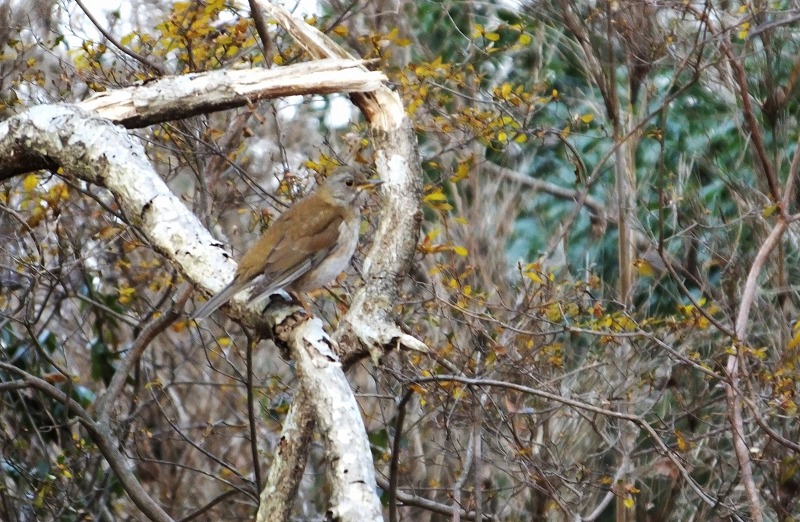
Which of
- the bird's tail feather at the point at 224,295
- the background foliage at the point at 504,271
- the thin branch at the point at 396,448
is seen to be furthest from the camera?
the background foliage at the point at 504,271

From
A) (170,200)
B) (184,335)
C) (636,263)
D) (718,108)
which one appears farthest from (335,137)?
(170,200)

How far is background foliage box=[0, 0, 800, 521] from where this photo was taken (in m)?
6.46

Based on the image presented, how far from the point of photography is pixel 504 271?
324 inches

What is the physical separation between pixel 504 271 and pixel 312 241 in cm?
287

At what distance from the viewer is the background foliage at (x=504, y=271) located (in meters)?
6.46

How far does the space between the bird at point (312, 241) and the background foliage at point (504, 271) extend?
51 cm

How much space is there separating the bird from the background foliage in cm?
51

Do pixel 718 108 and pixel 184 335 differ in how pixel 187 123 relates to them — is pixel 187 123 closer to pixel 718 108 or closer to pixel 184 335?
pixel 184 335

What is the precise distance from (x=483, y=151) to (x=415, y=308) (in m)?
2.52

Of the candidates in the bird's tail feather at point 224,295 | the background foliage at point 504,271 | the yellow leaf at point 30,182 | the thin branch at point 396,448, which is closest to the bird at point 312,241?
the bird's tail feather at point 224,295

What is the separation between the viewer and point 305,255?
552cm

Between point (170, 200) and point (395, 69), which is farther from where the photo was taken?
point (395, 69)

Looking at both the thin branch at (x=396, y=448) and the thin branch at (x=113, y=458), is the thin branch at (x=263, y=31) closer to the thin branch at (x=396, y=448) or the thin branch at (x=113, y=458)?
the thin branch at (x=113, y=458)

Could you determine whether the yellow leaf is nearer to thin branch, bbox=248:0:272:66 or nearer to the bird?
thin branch, bbox=248:0:272:66
